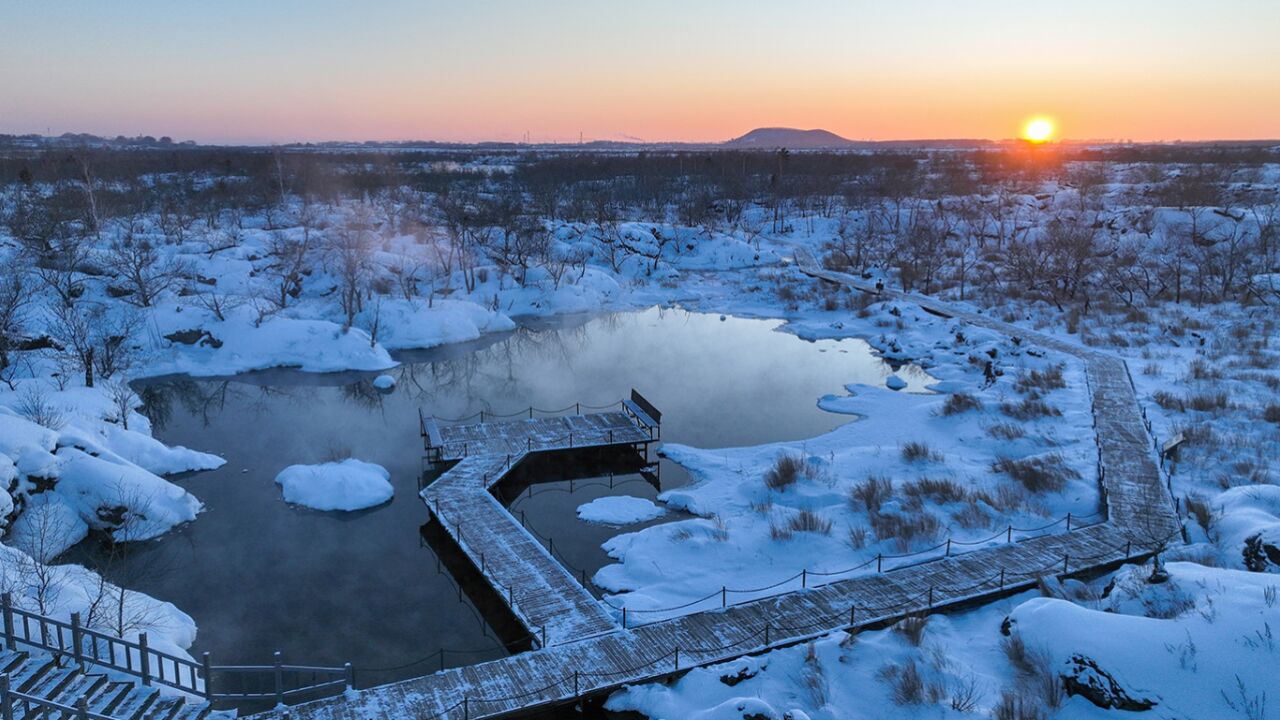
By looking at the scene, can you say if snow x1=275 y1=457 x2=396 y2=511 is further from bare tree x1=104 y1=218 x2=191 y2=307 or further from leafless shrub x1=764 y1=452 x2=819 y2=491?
bare tree x1=104 y1=218 x2=191 y2=307

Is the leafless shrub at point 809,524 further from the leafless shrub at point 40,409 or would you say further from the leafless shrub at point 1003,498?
the leafless shrub at point 40,409

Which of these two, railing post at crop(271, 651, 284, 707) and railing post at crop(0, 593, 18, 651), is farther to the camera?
railing post at crop(271, 651, 284, 707)

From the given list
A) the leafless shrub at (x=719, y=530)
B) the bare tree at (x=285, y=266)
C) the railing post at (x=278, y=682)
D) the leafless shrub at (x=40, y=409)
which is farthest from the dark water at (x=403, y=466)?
the bare tree at (x=285, y=266)

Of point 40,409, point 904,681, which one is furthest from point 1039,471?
point 40,409

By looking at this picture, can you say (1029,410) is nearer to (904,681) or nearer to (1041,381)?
(1041,381)

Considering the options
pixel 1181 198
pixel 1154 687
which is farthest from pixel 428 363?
pixel 1181 198

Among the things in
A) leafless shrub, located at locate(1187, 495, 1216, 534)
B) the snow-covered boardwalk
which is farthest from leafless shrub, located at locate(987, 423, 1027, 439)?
the snow-covered boardwalk
